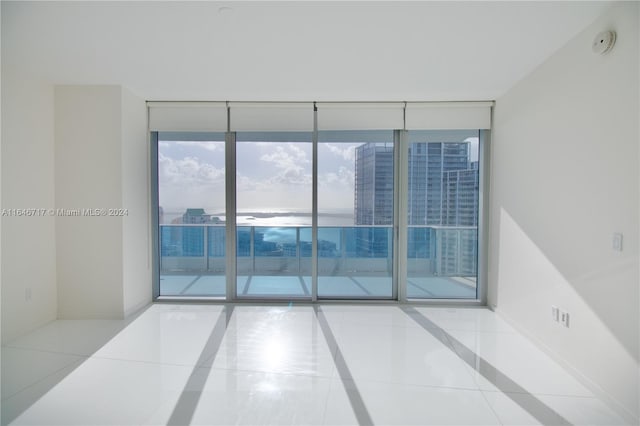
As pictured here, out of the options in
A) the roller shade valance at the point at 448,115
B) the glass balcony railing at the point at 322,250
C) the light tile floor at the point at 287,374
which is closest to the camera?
the light tile floor at the point at 287,374

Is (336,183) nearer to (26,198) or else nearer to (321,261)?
(321,261)

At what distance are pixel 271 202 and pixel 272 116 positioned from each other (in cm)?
120

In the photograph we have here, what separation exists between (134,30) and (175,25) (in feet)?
1.09

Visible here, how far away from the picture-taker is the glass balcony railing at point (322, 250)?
4305 mm

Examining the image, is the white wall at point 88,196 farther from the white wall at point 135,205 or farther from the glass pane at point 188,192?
the glass pane at point 188,192

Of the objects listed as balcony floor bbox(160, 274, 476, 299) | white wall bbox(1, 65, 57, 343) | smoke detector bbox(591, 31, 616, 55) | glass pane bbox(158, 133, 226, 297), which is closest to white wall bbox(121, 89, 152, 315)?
glass pane bbox(158, 133, 226, 297)

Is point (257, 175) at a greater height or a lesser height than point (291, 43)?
lesser

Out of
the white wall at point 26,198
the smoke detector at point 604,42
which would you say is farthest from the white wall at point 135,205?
the smoke detector at point 604,42

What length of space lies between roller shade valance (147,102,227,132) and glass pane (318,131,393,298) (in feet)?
4.23

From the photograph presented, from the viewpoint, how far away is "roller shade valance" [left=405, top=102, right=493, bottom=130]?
3746mm

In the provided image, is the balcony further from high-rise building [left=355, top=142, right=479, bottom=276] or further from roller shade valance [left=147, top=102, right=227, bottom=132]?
roller shade valance [left=147, top=102, right=227, bottom=132]

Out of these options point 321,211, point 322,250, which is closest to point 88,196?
point 321,211

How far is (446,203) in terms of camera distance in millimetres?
4168

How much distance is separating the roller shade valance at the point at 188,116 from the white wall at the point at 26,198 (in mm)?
1001
